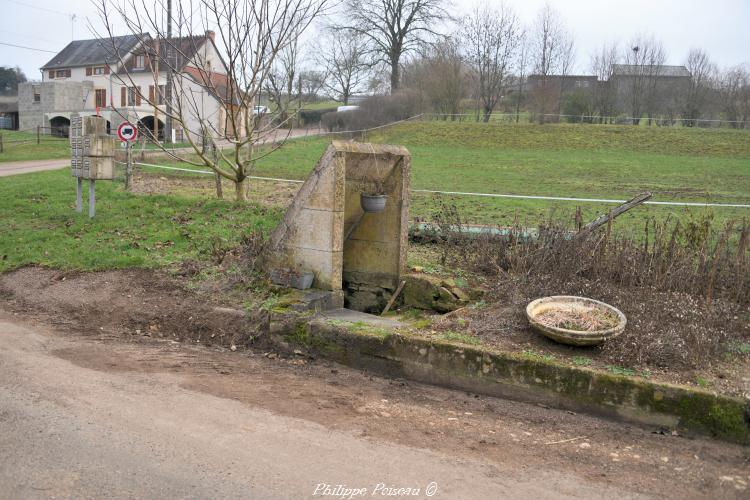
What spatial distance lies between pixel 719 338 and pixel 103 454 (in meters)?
5.63

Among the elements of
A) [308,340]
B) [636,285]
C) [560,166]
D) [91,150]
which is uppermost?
[560,166]

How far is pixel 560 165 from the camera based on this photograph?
27062 millimetres

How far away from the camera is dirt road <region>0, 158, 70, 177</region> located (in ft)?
78.0

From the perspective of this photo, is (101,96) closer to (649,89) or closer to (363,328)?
(649,89)

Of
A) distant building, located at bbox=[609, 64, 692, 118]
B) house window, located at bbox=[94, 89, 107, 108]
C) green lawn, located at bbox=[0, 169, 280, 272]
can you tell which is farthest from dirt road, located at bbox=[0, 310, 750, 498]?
house window, located at bbox=[94, 89, 107, 108]

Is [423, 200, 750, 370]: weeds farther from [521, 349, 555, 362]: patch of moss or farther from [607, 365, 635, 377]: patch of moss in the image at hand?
[521, 349, 555, 362]: patch of moss

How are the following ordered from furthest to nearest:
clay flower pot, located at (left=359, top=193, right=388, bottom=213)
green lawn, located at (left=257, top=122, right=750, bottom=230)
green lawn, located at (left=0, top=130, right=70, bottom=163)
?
green lawn, located at (left=0, top=130, right=70, bottom=163)
green lawn, located at (left=257, top=122, right=750, bottom=230)
clay flower pot, located at (left=359, top=193, right=388, bottom=213)

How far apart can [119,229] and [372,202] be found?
18.9 feet

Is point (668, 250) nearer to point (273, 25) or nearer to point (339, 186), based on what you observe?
point (339, 186)

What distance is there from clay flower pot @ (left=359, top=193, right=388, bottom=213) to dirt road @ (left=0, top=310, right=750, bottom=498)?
8.11 ft

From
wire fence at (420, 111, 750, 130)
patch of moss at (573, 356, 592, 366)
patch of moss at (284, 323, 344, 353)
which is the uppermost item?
wire fence at (420, 111, 750, 130)

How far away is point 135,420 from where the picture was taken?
5133 millimetres

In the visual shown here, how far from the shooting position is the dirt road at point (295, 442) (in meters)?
4.27

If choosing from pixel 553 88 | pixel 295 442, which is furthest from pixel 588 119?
pixel 295 442
